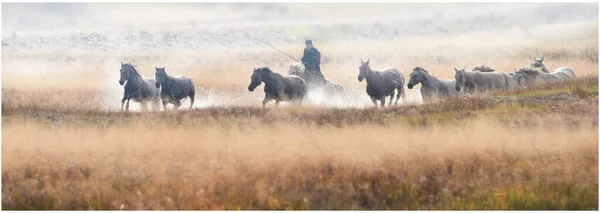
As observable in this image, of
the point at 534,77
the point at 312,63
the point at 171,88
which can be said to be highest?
the point at 312,63

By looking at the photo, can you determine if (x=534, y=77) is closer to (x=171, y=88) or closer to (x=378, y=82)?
(x=378, y=82)

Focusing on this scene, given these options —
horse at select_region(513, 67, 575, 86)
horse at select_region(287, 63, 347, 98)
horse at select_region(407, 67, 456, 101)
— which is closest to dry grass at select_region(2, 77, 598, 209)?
horse at select_region(407, 67, 456, 101)

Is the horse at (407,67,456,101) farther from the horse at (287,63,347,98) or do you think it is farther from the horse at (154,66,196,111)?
the horse at (154,66,196,111)

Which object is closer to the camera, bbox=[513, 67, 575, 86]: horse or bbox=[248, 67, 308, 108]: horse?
bbox=[248, 67, 308, 108]: horse

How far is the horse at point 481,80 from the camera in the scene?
28.8 meters

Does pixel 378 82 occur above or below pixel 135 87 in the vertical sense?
above

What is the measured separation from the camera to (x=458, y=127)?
60.5 feet

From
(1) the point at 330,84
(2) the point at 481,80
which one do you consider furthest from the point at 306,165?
(2) the point at 481,80

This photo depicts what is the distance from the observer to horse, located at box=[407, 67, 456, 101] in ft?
93.5

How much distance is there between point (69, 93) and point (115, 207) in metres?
19.4

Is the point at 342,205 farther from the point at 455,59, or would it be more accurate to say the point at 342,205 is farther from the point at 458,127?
the point at 455,59

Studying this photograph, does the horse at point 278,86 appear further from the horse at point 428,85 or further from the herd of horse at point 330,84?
the horse at point 428,85

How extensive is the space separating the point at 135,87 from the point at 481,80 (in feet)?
39.4

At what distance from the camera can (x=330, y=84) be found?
30828 mm
